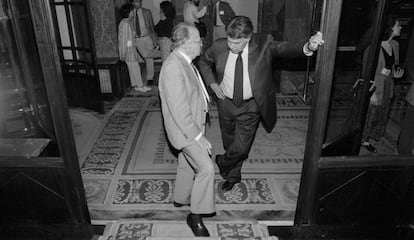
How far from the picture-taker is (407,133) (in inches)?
152

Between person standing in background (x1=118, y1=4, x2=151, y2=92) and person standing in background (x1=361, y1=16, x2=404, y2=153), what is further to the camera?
person standing in background (x1=118, y1=4, x2=151, y2=92)

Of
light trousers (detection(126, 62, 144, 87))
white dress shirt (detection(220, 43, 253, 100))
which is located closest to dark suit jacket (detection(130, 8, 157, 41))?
light trousers (detection(126, 62, 144, 87))

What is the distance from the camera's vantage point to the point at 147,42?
6.57 meters

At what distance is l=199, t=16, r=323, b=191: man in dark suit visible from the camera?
2.94 metres

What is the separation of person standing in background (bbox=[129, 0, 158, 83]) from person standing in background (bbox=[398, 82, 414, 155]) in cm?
453

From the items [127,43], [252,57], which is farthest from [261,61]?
[127,43]

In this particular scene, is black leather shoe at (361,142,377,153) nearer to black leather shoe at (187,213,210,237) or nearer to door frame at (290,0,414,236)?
door frame at (290,0,414,236)

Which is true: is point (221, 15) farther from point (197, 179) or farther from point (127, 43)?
point (197, 179)

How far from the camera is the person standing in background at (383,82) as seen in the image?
4082mm

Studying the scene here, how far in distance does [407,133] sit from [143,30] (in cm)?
468

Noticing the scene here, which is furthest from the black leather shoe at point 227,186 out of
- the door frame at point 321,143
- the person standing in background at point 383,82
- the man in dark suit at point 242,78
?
the person standing in background at point 383,82

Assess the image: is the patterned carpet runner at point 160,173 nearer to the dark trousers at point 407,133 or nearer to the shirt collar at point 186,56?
the dark trousers at point 407,133

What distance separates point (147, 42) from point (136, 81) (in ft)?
2.54

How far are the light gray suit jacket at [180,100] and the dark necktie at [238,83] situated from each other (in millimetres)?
431
